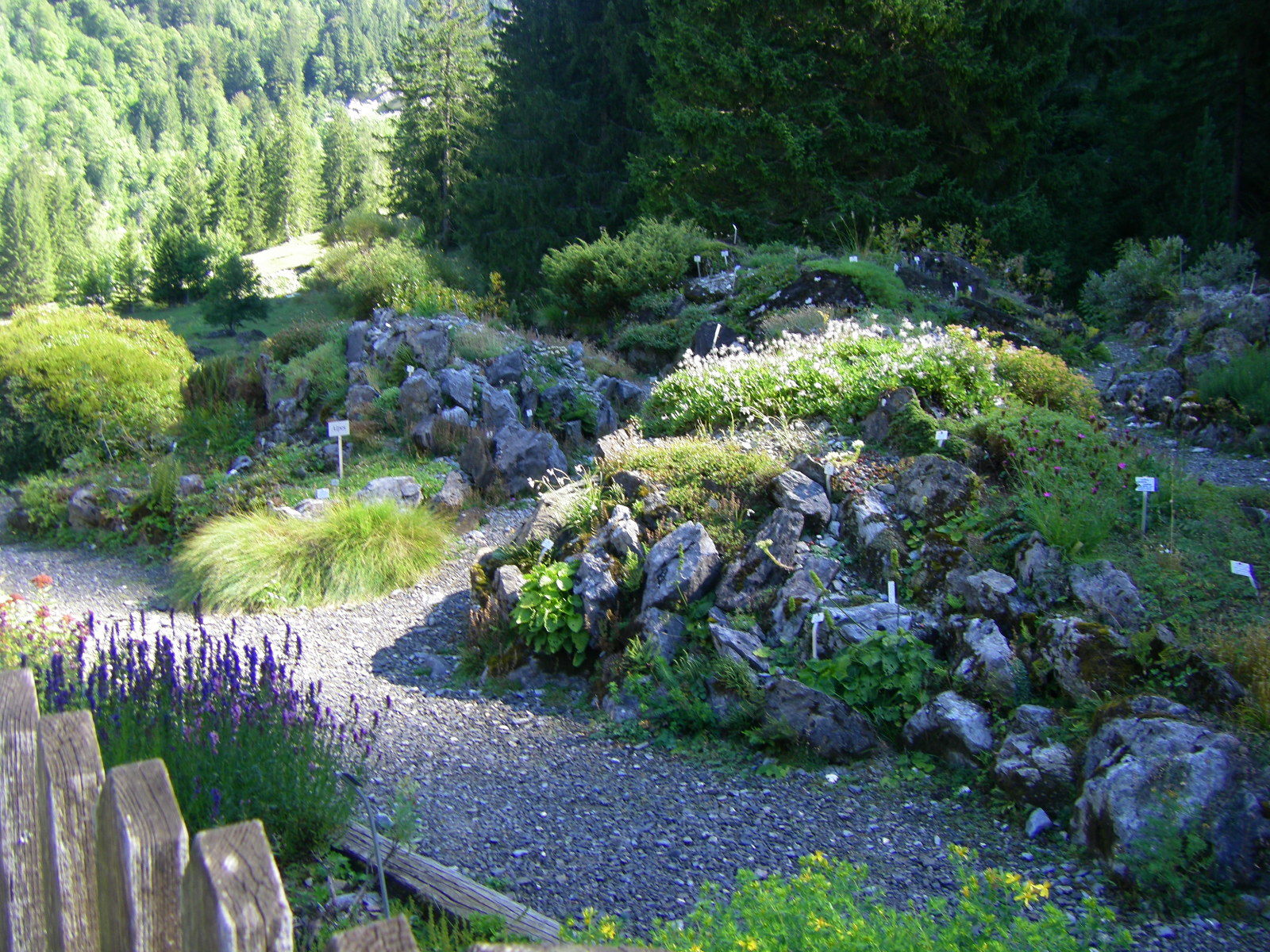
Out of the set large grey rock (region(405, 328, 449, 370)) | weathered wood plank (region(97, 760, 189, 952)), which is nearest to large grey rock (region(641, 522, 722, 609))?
weathered wood plank (region(97, 760, 189, 952))

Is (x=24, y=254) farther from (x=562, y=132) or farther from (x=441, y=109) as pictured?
(x=562, y=132)

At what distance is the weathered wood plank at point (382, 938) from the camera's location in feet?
3.50

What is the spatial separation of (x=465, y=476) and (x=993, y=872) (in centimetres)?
714

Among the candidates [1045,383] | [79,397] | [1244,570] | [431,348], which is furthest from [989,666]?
[79,397]

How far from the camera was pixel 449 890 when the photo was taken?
3.10 metres

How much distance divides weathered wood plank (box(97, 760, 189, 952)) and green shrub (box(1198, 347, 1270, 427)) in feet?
30.0

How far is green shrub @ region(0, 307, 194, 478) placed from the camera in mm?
12070

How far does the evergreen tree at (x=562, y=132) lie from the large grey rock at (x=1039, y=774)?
17231 millimetres

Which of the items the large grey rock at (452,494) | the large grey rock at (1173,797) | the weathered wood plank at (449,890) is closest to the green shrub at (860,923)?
the weathered wood plank at (449,890)

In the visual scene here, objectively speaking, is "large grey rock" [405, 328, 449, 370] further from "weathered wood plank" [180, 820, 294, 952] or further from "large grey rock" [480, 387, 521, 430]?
"weathered wood plank" [180, 820, 294, 952]

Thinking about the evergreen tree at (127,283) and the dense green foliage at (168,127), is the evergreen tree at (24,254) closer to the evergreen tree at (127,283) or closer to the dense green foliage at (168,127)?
the dense green foliage at (168,127)

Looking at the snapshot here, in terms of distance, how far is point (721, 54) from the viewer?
15.6m

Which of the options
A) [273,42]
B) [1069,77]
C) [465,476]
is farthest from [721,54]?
[273,42]

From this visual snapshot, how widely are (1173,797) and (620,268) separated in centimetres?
1178
